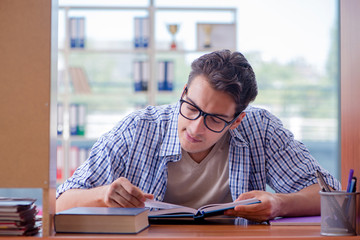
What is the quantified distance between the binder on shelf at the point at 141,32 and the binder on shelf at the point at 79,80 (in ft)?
1.71

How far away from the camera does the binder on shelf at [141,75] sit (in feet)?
13.6

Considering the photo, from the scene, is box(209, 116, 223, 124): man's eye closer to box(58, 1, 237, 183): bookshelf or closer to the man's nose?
the man's nose

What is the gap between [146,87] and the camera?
13.7 feet

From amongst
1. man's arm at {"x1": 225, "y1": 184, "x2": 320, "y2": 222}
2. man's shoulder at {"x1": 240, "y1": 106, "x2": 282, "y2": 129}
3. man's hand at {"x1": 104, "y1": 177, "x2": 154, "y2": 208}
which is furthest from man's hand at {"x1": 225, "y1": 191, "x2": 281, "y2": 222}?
man's shoulder at {"x1": 240, "y1": 106, "x2": 282, "y2": 129}

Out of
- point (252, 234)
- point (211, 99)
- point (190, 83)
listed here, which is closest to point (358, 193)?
point (252, 234)

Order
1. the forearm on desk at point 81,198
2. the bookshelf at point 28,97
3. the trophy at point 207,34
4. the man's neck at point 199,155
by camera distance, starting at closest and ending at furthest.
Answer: the bookshelf at point 28,97, the forearm on desk at point 81,198, the man's neck at point 199,155, the trophy at point 207,34

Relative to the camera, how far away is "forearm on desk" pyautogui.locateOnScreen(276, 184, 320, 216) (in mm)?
1550

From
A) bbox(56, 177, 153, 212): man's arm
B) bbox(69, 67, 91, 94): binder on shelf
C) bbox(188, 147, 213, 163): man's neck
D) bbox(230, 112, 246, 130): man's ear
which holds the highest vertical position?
bbox(69, 67, 91, 94): binder on shelf

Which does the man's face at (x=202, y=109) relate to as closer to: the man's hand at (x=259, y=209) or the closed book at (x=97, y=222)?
the man's hand at (x=259, y=209)

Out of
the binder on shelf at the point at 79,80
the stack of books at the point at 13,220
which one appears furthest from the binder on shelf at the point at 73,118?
the stack of books at the point at 13,220

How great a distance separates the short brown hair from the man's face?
21 mm

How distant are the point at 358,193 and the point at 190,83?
0.73 meters

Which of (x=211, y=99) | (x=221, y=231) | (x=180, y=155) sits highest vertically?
(x=211, y=99)

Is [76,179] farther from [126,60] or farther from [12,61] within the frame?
[126,60]
